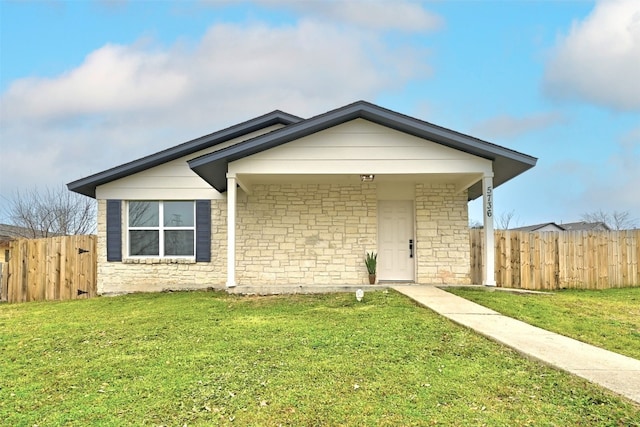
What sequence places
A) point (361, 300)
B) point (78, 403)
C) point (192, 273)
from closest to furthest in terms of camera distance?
point (78, 403) → point (361, 300) → point (192, 273)

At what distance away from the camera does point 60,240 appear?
12.7 meters

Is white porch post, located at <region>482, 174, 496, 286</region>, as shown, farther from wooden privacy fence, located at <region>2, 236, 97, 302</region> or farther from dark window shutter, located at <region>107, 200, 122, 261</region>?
wooden privacy fence, located at <region>2, 236, 97, 302</region>

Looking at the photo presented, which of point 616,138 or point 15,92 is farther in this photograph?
point 15,92

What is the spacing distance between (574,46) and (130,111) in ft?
55.4

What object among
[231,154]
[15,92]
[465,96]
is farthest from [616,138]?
[15,92]

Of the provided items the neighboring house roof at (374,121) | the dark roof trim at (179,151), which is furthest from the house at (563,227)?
the dark roof trim at (179,151)

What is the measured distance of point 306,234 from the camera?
38.6 ft

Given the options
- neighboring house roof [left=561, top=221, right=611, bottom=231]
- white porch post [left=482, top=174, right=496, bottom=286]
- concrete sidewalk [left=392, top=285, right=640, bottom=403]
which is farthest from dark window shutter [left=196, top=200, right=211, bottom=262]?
neighboring house roof [left=561, top=221, right=611, bottom=231]

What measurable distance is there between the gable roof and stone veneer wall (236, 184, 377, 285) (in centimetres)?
227

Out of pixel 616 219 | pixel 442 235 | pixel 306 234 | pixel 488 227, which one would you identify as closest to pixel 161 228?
pixel 306 234

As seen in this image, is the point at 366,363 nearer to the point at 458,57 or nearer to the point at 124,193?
the point at 124,193

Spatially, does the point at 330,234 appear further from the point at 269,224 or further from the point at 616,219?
the point at 616,219

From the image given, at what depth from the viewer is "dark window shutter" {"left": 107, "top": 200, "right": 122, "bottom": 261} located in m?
12.1

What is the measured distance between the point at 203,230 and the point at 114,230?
2.32m
